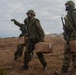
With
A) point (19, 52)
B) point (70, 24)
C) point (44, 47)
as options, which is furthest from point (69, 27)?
point (19, 52)

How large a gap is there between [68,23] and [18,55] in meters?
4.70

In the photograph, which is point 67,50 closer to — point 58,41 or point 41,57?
point 41,57

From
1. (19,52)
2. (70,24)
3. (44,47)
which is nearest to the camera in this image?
(70,24)

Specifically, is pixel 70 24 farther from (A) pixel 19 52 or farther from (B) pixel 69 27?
(A) pixel 19 52

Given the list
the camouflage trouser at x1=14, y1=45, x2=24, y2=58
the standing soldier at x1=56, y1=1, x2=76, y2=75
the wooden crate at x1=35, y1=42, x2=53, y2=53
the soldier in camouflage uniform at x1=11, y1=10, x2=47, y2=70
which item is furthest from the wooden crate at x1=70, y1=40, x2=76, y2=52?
the camouflage trouser at x1=14, y1=45, x2=24, y2=58

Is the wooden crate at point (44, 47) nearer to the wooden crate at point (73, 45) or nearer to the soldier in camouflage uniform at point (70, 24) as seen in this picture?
the soldier in camouflage uniform at point (70, 24)

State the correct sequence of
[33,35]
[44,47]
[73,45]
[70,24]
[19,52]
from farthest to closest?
1. [19,52]
2. [33,35]
3. [44,47]
4. [70,24]
5. [73,45]

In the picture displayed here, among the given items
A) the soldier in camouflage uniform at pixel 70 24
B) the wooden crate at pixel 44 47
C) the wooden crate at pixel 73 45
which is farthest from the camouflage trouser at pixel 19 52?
the wooden crate at pixel 73 45

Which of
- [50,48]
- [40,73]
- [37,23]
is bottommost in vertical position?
[40,73]

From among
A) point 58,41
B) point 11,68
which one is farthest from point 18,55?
point 58,41

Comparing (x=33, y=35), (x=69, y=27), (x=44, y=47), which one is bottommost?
(x=44, y=47)

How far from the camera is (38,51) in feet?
40.0

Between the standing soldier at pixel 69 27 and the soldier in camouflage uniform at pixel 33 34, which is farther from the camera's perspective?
the soldier in camouflage uniform at pixel 33 34

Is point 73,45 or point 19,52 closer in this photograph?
point 73,45
